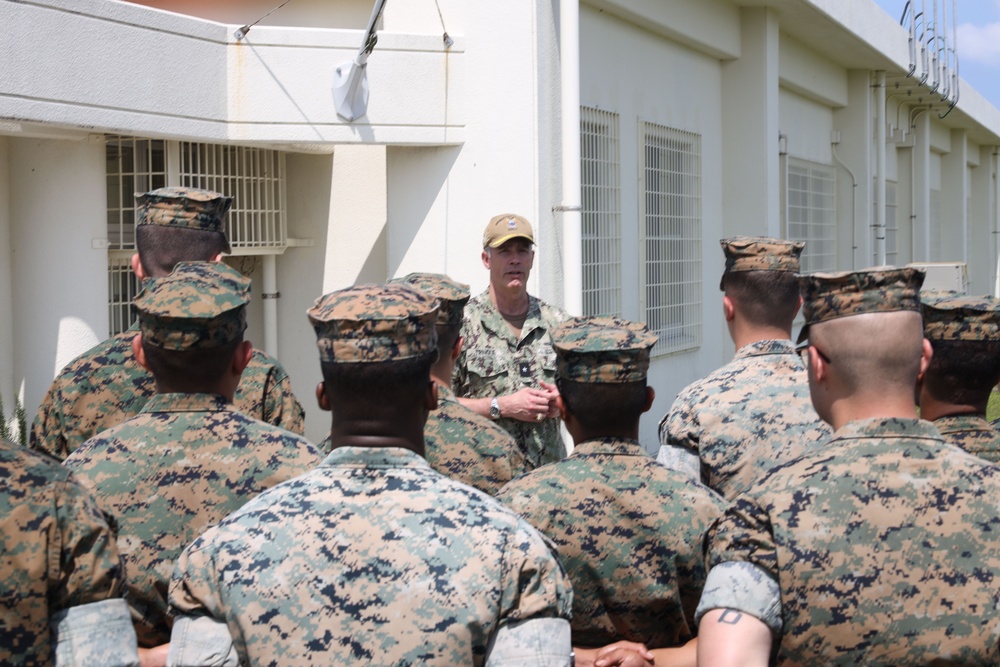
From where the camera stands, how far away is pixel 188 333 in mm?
3016

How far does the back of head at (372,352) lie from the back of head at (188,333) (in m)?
0.72

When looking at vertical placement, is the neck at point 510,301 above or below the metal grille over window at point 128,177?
below

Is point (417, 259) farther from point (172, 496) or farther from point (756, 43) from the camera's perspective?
point (756, 43)

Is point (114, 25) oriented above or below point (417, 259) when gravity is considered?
above

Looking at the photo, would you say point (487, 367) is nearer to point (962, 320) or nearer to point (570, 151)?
point (962, 320)

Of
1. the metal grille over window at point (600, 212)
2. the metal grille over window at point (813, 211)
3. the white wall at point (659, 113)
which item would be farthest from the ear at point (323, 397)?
the metal grille over window at point (813, 211)

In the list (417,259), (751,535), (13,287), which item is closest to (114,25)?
(13,287)

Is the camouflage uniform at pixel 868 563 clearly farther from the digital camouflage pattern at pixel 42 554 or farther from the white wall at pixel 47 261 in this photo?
the white wall at pixel 47 261

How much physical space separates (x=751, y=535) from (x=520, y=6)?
18.8 ft

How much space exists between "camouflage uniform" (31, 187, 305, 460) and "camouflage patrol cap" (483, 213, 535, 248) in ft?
5.70

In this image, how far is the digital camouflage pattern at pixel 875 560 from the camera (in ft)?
7.70

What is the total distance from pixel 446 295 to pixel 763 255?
1.10 meters

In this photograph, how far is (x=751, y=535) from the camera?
2361 millimetres

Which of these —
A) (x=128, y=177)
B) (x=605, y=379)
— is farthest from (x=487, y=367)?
(x=128, y=177)
